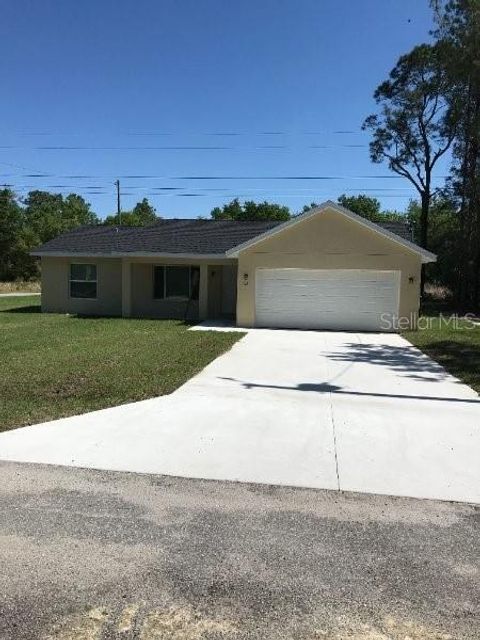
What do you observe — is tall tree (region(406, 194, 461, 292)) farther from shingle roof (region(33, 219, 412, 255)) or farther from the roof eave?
the roof eave

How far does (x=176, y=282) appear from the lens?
2125 centimetres

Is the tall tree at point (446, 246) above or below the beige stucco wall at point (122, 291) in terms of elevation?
above

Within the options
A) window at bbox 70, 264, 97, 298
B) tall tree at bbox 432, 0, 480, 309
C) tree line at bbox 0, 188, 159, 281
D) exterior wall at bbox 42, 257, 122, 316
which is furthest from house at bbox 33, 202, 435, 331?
tree line at bbox 0, 188, 159, 281

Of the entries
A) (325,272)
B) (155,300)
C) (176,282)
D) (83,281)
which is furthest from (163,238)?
(325,272)

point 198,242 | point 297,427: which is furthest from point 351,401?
point 198,242

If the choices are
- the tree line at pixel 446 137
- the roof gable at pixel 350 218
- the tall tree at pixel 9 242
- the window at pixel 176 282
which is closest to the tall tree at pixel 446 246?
the tree line at pixel 446 137

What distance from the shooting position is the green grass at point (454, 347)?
10.3 meters

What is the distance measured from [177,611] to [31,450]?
306cm

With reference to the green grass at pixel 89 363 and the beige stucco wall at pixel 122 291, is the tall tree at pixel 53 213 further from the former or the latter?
the green grass at pixel 89 363

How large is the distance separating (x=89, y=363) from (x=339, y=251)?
10095 mm

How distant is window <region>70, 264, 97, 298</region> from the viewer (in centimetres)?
2166

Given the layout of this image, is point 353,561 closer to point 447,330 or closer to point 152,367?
point 152,367

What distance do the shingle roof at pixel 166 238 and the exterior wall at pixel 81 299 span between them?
2.20ft

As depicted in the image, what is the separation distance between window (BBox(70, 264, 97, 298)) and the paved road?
1758 cm
